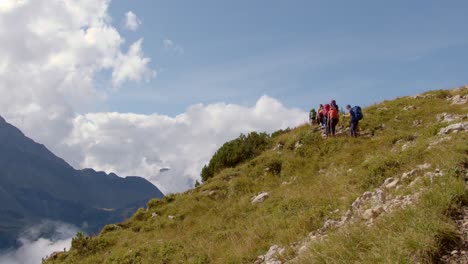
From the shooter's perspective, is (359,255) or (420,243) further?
(359,255)

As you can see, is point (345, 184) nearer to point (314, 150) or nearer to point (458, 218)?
point (458, 218)

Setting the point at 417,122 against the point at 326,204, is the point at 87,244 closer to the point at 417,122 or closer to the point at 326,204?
the point at 326,204

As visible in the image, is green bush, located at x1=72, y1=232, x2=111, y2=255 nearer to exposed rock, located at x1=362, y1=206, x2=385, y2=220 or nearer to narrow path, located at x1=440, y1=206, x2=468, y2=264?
exposed rock, located at x1=362, y1=206, x2=385, y2=220

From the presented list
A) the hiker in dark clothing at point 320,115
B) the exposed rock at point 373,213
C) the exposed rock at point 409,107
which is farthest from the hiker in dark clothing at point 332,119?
the exposed rock at point 373,213

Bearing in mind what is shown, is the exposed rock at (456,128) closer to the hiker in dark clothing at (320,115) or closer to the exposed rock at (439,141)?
the exposed rock at (439,141)

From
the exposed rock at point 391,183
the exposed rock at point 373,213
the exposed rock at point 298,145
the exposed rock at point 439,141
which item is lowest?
the exposed rock at point 373,213

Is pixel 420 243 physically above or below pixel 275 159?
below

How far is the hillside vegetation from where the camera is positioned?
20.5ft

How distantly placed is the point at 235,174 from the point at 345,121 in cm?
756

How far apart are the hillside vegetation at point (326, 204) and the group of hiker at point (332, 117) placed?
743mm

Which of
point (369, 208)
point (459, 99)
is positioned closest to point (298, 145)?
point (459, 99)

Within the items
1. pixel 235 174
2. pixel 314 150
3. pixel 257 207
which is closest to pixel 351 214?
pixel 257 207

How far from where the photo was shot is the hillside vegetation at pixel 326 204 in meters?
6.25

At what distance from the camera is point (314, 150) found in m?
19.2
